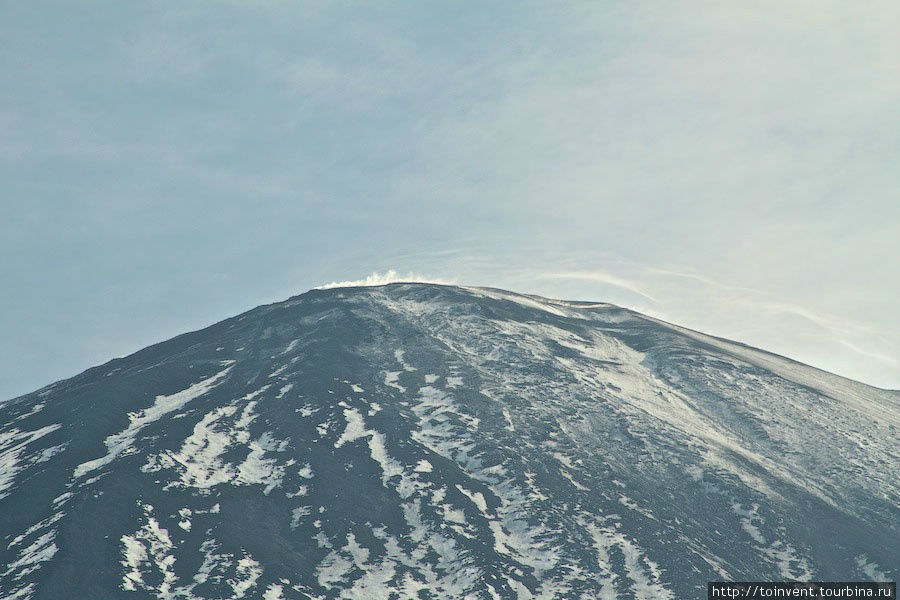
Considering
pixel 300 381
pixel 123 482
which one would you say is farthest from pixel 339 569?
pixel 300 381

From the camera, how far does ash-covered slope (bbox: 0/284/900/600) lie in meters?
88.4

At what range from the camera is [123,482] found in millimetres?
99188

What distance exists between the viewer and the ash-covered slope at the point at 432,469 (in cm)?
8844

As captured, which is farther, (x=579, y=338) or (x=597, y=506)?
(x=579, y=338)

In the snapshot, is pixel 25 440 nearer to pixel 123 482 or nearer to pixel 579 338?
pixel 123 482

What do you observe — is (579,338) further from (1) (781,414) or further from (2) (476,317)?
(1) (781,414)

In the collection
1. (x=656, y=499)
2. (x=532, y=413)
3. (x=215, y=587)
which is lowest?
(x=215, y=587)

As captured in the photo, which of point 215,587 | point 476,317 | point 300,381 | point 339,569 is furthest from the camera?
point 476,317

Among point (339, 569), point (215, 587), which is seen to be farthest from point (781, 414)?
point (215, 587)

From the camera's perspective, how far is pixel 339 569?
88562 millimetres

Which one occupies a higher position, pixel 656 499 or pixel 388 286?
pixel 388 286

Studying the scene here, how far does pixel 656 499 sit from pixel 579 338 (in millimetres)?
60589

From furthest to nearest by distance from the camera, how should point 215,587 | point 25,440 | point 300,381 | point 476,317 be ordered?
point 476,317 → point 300,381 → point 25,440 → point 215,587

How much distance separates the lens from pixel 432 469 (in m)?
108
